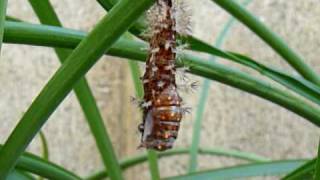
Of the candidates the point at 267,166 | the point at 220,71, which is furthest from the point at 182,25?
the point at 267,166

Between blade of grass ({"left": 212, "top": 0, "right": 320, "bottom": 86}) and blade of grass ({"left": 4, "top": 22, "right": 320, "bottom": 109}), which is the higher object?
blade of grass ({"left": 212, "top": 0, "right": 320, "bottom": 86})

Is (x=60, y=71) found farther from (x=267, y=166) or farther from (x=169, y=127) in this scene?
(x=267, y=166)

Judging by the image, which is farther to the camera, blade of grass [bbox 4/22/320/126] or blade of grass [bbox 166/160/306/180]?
blade of grass [bbox 166/160/306/180]

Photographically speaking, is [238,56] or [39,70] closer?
[238,56]

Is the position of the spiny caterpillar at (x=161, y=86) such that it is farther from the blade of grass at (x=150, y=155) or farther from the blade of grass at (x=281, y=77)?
the blade of grass at (x=150, y=155)

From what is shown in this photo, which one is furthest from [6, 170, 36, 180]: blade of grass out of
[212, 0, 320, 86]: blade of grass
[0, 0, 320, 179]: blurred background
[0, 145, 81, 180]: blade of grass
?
[0, 0, 320, 179]: blurred background

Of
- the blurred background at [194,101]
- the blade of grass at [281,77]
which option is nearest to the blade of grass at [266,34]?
the blade of grass at [281,77]

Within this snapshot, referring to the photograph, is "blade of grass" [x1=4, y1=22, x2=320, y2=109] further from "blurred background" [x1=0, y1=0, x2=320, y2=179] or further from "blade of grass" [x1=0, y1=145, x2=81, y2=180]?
"blurred background" [x1=0, y1=0, x2=320, y2=179]
